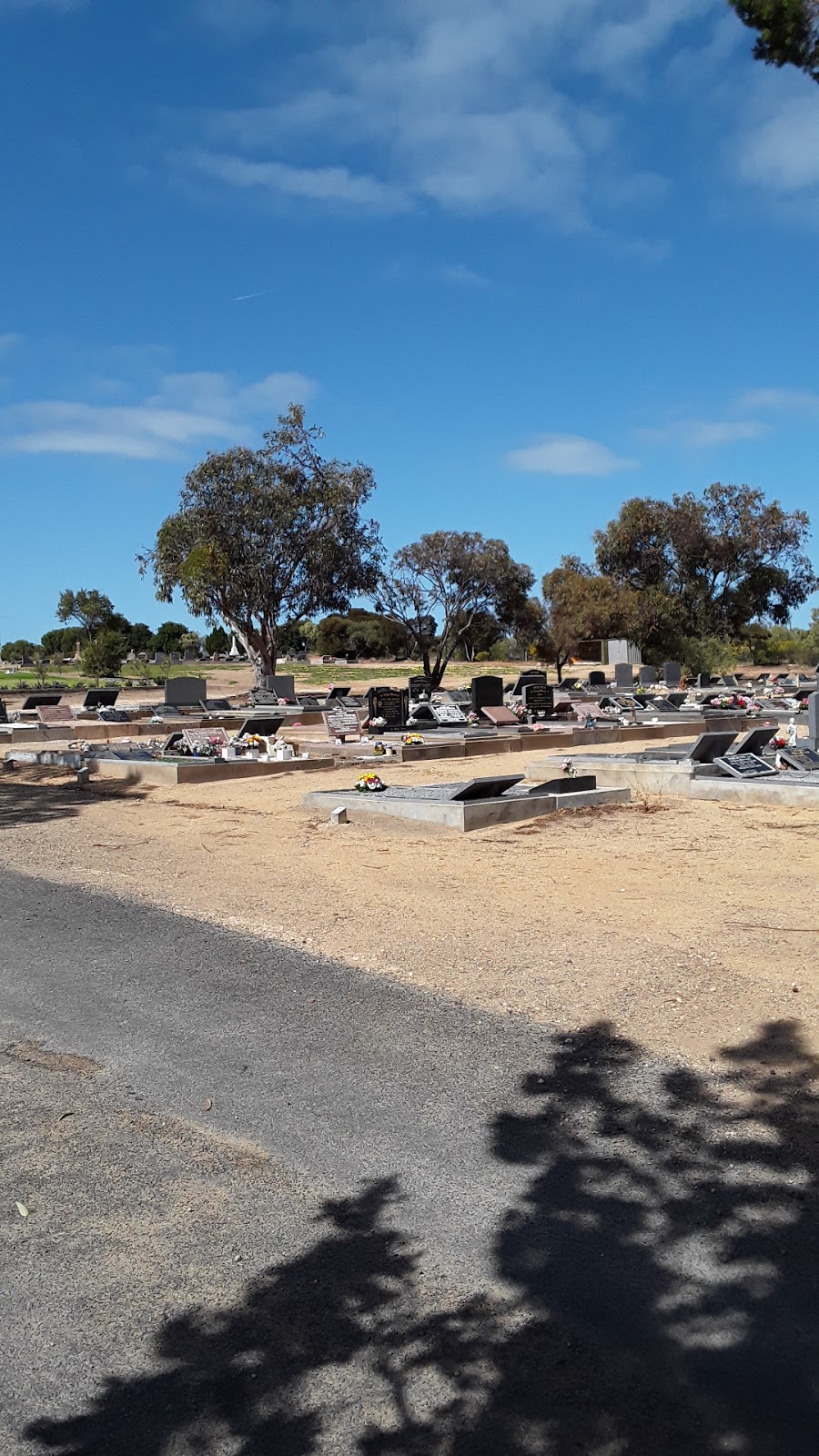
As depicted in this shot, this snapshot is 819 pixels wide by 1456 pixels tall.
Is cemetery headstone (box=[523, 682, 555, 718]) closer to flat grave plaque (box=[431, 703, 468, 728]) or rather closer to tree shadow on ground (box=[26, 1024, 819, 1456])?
flat grave plaque (box=[431, 703, 468, 728])

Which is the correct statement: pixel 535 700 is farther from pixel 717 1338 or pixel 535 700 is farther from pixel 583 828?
pixel 717 1338

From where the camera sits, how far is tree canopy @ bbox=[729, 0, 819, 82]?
431 inches

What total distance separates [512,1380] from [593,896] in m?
5.04

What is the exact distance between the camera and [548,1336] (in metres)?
2.76

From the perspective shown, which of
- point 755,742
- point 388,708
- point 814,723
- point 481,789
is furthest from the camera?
point 388,708

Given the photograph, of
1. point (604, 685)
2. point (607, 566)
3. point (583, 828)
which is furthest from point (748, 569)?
point (583, 828)

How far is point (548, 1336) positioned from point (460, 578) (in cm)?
4478

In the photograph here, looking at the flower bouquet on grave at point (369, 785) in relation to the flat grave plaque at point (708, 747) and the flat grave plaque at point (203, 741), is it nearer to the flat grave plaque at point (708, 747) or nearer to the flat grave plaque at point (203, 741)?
the flat grave plaque at point (708, 747)

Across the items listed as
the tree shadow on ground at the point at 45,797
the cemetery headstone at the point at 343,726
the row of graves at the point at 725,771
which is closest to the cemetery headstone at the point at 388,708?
the cemetery headstone at the point at 343,726

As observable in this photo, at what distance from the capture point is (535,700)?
25.5 m

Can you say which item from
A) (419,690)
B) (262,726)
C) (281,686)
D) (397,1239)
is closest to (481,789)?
(397,1239)

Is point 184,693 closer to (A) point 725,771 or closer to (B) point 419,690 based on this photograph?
(B) point 419,690

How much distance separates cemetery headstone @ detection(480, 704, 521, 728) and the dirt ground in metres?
11.6

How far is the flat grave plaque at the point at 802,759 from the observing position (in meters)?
13.6
